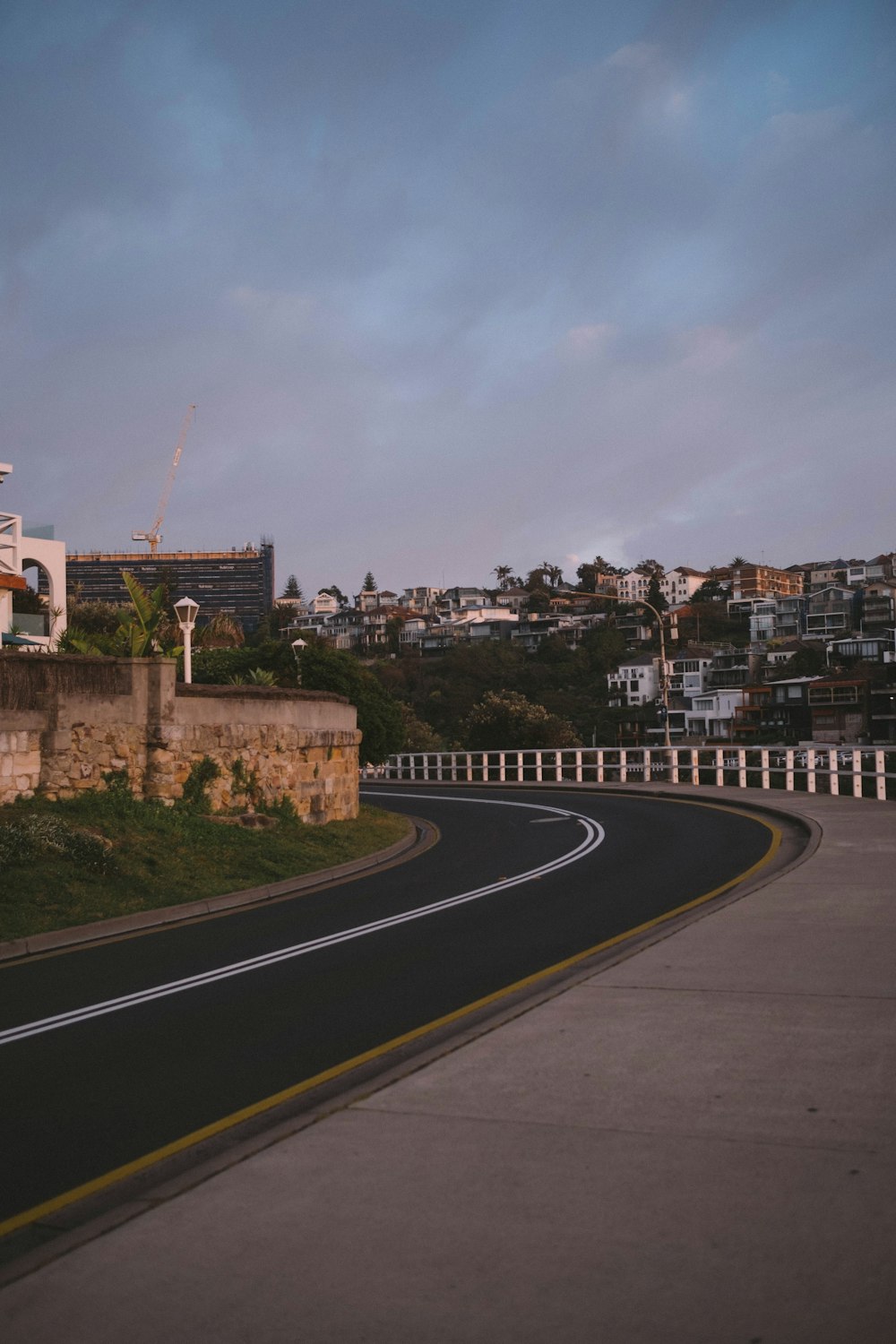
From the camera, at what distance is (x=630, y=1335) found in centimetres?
389

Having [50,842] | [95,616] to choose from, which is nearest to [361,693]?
[50,842]

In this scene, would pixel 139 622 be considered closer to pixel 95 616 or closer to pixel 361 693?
pixel 361 693

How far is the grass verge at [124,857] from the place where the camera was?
14.5 meters

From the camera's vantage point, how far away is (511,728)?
66.7m

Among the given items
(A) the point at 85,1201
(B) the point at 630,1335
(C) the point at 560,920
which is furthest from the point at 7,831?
(B) the point at 630,1335

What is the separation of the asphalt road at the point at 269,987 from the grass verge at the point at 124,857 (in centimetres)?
118

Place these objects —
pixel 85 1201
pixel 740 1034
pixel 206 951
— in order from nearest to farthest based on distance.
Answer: pixel 85 1201 → pixel 740 1034 → pixel 206 951

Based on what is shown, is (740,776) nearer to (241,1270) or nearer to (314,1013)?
(314,1013)

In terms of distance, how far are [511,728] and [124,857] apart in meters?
50.4

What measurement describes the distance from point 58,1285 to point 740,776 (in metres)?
30.6

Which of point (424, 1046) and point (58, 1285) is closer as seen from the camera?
point (58, 1285)

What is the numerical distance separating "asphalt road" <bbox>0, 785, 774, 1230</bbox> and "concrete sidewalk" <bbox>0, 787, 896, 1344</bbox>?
106 cm

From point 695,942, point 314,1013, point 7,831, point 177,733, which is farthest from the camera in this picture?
point 177,733

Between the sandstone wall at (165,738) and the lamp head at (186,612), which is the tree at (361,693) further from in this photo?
the lamp head at (186,612)
